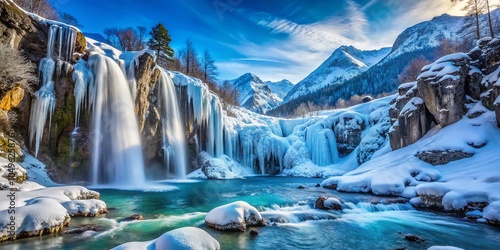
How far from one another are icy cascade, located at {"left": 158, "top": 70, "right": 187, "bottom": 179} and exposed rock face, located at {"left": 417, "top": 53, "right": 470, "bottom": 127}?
66.6 feet

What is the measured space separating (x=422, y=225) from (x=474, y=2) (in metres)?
23.3

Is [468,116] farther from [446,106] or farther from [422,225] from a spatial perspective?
[422,225]

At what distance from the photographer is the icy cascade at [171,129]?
72.8 feet

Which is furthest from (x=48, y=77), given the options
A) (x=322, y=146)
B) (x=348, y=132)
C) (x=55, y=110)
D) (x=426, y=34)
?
(x=426, y=34)

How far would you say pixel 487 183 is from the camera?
9062 millimetres

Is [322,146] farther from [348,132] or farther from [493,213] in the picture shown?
[493,213]

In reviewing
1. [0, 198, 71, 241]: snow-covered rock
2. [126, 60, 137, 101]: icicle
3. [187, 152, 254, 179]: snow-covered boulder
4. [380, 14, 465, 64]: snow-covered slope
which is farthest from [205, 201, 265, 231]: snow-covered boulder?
[380, 14, 465, 64]: snow-covered slope

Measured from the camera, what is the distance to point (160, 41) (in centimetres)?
2927

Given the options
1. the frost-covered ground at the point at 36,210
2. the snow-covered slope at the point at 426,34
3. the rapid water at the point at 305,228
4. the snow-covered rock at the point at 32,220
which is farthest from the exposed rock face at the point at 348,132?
the snow-covered slope at the point at 426,34

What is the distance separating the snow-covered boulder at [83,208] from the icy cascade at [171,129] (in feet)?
45.2

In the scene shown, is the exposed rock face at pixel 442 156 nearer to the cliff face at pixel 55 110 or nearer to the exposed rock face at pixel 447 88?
the exposed rock face at pixel 447 88

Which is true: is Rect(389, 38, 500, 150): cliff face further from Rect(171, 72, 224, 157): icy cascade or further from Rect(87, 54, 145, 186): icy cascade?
Rect(87, 54, 145, 186): icy cascade

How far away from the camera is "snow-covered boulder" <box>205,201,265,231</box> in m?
6.82

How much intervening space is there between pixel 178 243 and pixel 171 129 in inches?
774
